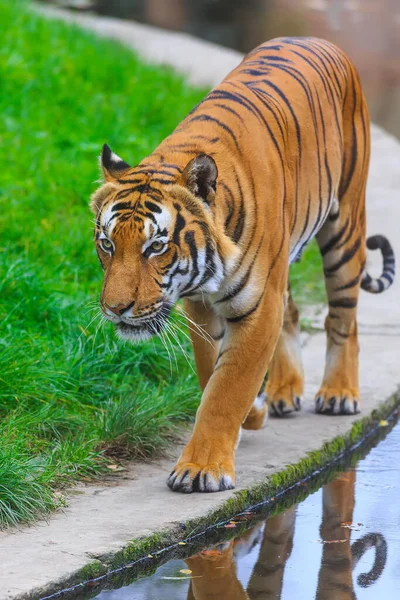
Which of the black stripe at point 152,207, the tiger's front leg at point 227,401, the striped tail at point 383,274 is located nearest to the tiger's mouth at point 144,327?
the black stripe at point 152,207

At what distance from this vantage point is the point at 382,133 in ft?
38.0

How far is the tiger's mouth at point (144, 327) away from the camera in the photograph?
4.04 m

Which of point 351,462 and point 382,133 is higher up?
point 382,133

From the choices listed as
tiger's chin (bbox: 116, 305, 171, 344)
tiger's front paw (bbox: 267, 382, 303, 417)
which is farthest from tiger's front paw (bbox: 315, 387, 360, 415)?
tiger's chin (bbox: 116, 305, 171, 344)

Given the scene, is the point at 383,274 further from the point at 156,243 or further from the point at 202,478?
the point at 156,243

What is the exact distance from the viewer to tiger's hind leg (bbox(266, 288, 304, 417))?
5.40m

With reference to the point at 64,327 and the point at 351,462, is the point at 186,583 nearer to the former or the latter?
the point at 351,462

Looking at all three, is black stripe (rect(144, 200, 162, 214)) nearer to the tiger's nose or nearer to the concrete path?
the tiger's nose

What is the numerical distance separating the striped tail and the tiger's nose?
2254 mm

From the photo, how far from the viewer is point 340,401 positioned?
17.6 feet

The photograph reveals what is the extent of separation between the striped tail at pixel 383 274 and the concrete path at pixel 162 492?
425 mm

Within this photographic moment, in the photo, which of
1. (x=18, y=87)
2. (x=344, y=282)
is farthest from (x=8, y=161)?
(x=344, y=282)

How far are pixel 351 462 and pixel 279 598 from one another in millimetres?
1503

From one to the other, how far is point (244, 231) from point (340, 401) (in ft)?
4.31
